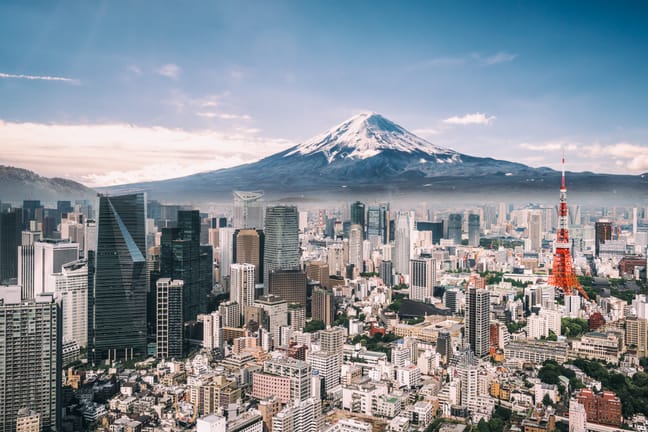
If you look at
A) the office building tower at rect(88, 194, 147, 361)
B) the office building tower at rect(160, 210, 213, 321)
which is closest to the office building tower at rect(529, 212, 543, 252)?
the office building tower at rect(160, 210, 213, 321)

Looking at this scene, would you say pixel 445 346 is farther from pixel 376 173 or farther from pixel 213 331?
pixel 213 331

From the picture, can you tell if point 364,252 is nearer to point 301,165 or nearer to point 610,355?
point 301,165

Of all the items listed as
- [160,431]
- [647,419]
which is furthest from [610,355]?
[160,431]

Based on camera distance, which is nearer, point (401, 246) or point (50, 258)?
point (50, 258)

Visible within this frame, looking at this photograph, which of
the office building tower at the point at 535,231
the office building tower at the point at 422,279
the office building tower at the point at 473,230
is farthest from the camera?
the office building tower at the point at 473,230

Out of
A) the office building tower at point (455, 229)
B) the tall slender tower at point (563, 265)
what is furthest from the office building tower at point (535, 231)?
the office building tower at point (455, 229)

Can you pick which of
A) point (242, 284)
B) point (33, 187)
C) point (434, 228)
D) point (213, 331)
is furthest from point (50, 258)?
point (434, 228)

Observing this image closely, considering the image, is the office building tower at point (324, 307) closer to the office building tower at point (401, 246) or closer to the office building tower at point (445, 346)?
the office building tower at point (445, 346)

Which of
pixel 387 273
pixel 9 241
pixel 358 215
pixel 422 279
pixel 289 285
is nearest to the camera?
pixel 9 241
